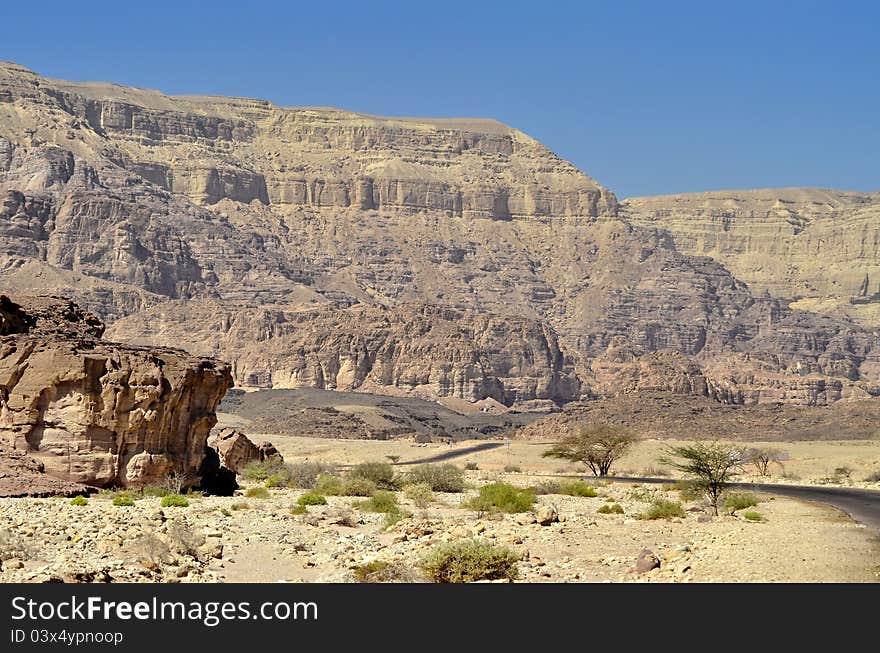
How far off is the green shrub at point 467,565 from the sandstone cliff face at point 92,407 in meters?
17.4

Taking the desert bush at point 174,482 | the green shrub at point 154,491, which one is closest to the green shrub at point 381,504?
the desert bush at point 174,482

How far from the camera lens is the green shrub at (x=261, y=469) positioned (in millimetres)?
60312

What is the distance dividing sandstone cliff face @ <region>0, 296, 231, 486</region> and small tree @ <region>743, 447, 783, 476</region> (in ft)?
153

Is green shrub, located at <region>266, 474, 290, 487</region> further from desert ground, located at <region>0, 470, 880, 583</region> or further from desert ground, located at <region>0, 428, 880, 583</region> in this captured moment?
desert ground, located at <region>0, 470, 880, 583</region>

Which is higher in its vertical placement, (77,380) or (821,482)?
(77,380)

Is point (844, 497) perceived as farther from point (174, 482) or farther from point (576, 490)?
point (174, 482)

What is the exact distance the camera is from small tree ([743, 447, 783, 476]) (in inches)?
3385

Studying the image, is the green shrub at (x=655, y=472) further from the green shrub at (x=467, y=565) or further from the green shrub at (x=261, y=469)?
the green shrub at (x=467, y=565)

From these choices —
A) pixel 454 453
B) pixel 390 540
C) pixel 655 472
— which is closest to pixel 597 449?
pixel 655 472

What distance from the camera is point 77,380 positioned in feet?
134
